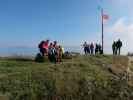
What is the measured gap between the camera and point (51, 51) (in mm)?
31281

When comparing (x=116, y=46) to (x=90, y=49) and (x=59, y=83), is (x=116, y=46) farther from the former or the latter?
(x=59, y=83)

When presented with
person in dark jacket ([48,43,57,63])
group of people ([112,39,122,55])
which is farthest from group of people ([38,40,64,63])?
group of people ([112,39,122,55])

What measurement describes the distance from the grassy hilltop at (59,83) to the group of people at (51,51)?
5.42 feet

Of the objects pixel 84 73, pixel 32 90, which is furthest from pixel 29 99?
pixel 84 73

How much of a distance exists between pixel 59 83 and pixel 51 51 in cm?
811

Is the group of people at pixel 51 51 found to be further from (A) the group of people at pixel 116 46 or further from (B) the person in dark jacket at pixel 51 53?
(A) the group of people at pixel 116 46

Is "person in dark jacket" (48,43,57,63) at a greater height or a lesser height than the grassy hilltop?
greater

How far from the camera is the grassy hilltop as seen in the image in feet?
70.7

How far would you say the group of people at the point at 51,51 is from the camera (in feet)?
100

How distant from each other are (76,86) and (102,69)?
25.0 feet

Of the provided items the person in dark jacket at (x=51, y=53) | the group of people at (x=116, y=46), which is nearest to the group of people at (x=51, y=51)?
the person in dark jacket at (x=51, y=53)

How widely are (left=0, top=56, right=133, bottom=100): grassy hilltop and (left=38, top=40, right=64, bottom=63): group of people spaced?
1653mm

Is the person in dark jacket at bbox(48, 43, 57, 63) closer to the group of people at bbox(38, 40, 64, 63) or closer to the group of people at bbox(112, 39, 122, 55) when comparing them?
the group of people at bbox(38, 40, 64, 63)

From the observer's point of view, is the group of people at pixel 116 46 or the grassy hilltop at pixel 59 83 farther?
the group of people at pixel 116 46
